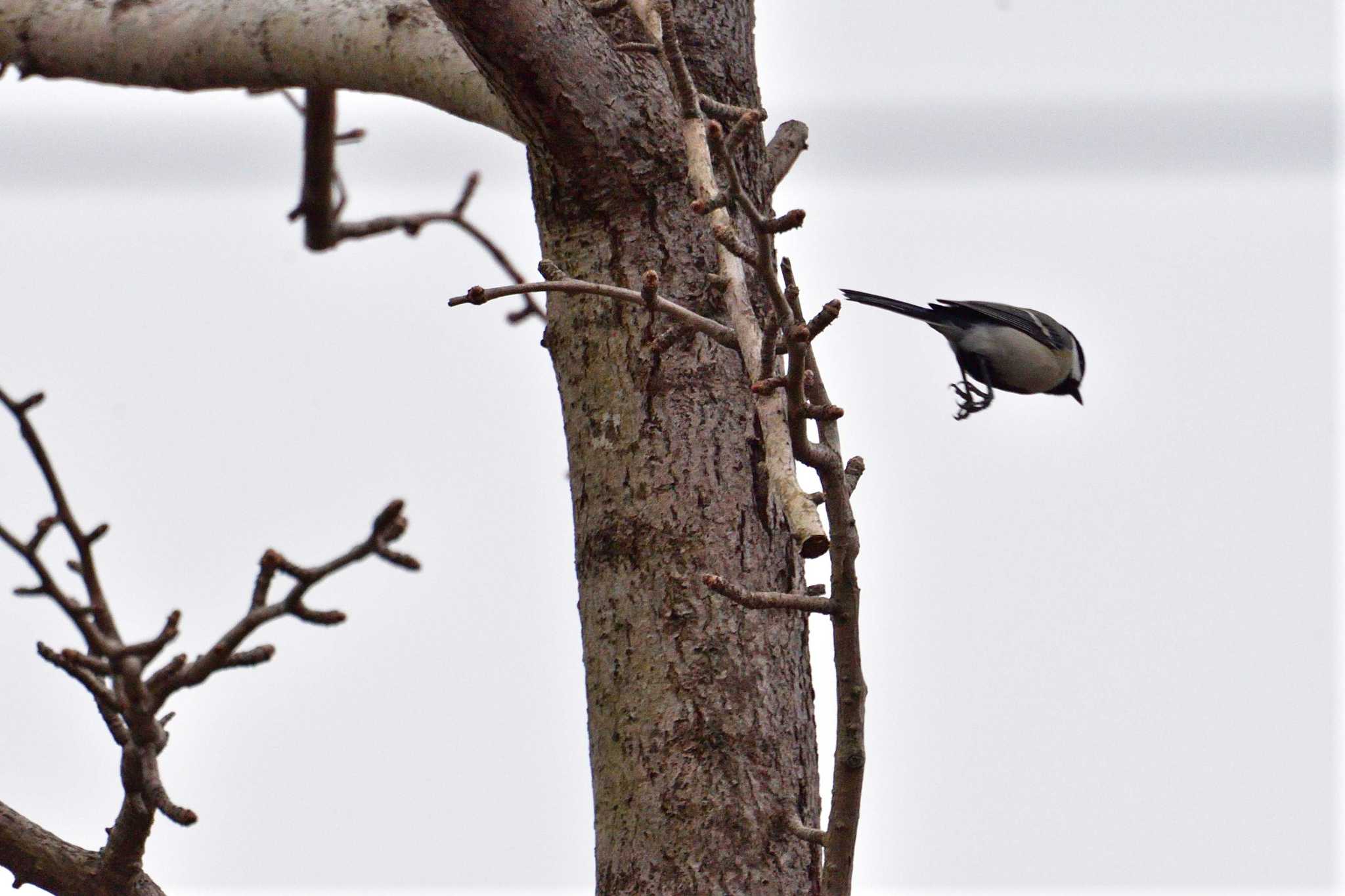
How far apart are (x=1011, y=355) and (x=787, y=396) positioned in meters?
3.40

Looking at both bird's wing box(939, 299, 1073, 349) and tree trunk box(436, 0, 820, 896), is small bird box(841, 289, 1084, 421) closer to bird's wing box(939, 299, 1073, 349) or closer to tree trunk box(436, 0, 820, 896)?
bird's wing box(939, 299, 1073, 349)

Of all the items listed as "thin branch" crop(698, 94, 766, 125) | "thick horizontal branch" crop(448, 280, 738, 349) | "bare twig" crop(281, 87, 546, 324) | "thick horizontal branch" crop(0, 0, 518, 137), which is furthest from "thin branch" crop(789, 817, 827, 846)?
"bare twig" crop(281, 87, 546, 324)

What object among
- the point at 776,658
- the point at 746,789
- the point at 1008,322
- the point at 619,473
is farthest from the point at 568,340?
the point at 1008,322

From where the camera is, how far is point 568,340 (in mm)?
2746

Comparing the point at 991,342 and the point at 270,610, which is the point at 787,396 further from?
the point at 991,342

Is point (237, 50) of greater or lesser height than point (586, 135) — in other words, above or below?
above

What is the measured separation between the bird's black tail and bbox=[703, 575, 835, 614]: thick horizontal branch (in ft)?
9.33

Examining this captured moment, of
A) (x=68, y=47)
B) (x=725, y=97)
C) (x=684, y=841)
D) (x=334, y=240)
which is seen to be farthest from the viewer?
(x=334, y=240)

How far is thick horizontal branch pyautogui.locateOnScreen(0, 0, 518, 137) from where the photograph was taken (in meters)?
3.10

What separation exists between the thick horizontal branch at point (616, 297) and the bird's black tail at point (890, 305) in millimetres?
2659

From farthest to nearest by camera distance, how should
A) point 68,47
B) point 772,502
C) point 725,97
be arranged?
point 68,47 → point 725,97 → point 772,502

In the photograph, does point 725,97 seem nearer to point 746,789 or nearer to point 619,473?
point 619,473

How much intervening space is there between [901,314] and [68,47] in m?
2.51

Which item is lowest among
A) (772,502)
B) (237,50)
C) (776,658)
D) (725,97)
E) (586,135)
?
(776,658)
